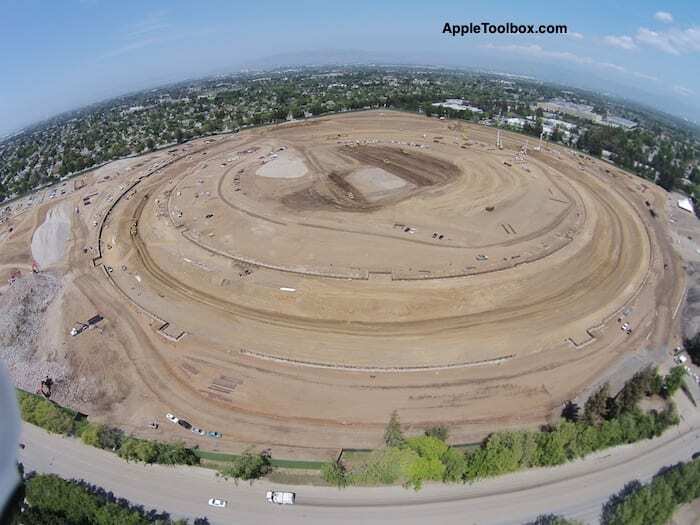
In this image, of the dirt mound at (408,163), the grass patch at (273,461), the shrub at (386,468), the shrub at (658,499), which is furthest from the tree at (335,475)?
the dirt mound at (408,163)

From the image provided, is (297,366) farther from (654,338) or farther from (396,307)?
(654,338)

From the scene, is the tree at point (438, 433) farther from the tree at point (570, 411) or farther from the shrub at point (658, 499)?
the shrub at point (658, 499)

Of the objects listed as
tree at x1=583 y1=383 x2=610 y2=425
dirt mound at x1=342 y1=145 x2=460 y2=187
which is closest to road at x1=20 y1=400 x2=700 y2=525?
tree at x1=583 y1=383 x2=610 y2=425

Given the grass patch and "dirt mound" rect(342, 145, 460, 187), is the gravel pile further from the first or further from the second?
"dirt mound" rect(342, 145, 460, 187)

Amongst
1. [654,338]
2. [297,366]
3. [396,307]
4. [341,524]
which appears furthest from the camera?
[396,307]

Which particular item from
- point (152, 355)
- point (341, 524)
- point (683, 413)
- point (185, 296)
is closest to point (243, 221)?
point (185, 296)

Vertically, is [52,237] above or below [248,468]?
above

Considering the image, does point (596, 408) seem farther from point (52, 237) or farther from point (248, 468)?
point (52, 237)

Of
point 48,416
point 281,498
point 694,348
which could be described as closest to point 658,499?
point 694,348
